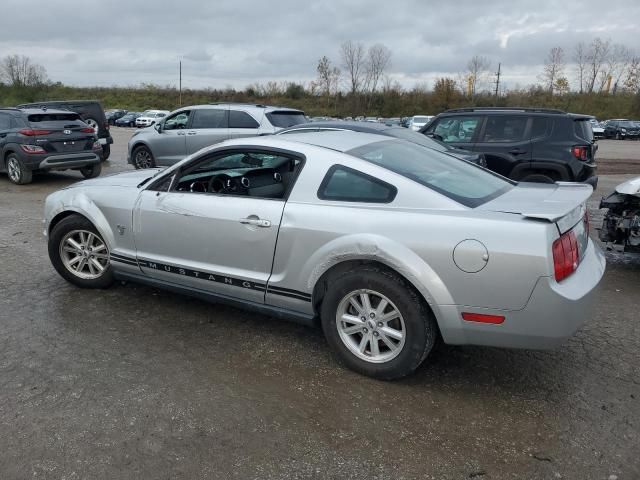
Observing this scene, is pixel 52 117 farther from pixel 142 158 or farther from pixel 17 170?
pixel 142 158

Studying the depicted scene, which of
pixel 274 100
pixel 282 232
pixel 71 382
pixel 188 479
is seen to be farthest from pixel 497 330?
pixel 274 100

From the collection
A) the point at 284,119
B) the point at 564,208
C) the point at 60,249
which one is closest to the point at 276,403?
the point at 564,208

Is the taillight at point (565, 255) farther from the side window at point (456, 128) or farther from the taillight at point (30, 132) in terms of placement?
the taillight at point (30, 132)

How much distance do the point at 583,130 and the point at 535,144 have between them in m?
0.83

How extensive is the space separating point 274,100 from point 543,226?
233 ft

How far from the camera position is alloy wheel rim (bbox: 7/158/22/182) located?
462 inches

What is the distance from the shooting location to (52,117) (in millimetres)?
11883

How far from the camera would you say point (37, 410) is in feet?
10.2

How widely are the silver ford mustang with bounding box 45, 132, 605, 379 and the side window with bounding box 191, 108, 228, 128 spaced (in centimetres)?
746

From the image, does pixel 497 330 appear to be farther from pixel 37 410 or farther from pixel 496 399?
pixel 37 410

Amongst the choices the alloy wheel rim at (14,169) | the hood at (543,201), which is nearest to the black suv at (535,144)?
the hood at (543,201)

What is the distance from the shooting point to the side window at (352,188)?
3.43 m

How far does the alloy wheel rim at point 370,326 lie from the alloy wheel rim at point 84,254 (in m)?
2.41

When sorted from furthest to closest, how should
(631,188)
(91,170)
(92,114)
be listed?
1. (92,114)
2. (91,170)
3. (631,188)
